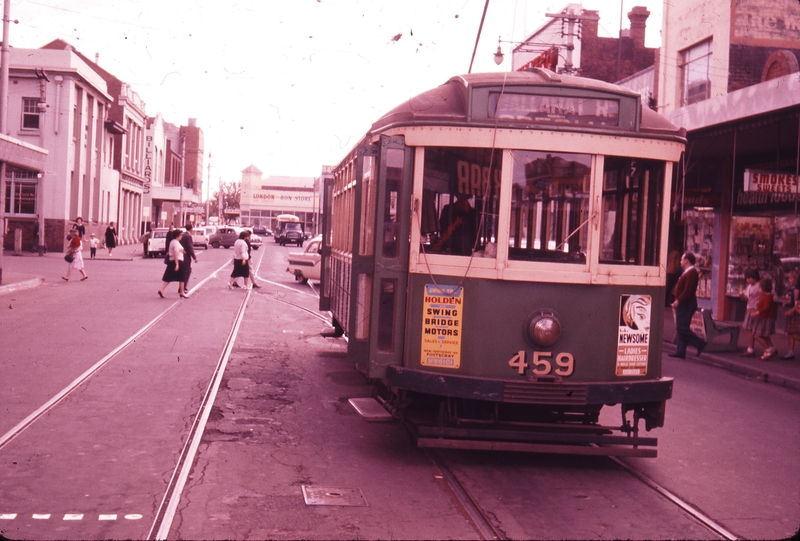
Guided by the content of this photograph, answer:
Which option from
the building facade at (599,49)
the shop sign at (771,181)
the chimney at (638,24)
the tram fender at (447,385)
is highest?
the chimney at (638,24)

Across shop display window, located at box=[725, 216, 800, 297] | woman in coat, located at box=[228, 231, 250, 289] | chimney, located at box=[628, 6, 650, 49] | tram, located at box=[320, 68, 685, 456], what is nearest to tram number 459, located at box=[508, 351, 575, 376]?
tram, located at box=[320, 68, 685, 456]

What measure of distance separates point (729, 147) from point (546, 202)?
14.8 meters

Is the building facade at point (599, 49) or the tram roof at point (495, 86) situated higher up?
the building facade at point (599, 49)

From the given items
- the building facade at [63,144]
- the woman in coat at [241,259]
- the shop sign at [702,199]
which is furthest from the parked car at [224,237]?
the shop sign at [702,199]

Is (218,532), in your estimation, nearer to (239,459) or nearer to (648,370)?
(239,459)

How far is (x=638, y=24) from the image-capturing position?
46656mm

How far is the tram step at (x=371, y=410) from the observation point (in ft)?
26.1

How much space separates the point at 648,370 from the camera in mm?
7164

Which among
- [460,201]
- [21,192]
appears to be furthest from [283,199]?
[460,201]

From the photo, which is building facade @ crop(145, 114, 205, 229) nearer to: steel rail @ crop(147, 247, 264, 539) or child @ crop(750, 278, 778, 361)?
child @ crop(750, 278, 778, 361)

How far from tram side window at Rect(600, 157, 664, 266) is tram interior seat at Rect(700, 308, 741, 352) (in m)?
9.49

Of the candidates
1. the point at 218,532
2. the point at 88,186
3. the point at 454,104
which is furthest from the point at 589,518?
the point at 88,186

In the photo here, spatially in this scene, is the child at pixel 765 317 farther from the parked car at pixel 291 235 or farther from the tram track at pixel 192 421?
the parked car at pixel 291 235

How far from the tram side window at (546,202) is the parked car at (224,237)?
59009 mm
